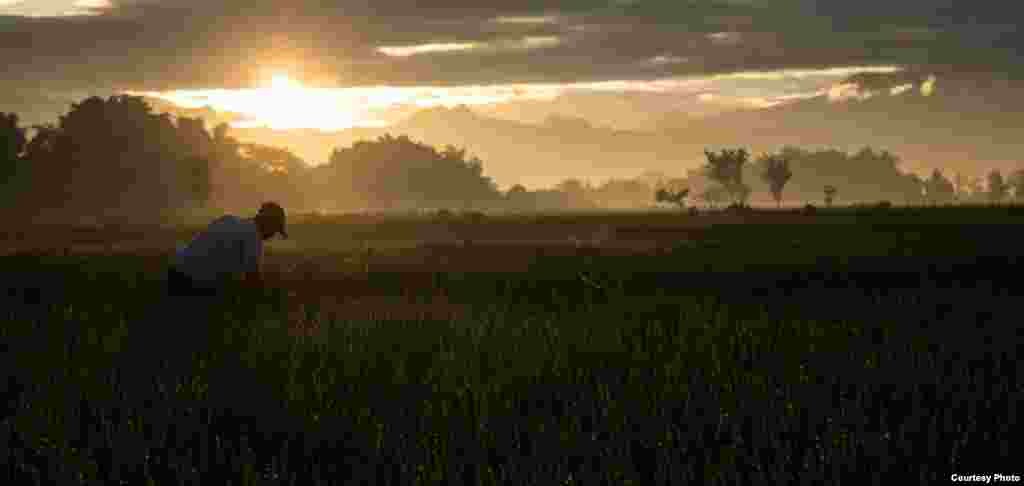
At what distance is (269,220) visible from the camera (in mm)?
11766

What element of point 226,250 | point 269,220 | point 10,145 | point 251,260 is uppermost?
point 10,145

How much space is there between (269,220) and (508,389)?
5.84m

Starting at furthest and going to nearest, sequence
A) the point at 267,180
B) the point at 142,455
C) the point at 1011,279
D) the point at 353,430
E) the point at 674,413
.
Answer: the point at 267,180 < the point at 1011,279 < the point at 674,413 < the point at 353,430 < the point at 142,455

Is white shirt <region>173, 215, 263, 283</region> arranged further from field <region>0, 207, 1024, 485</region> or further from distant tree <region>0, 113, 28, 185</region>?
distant tree <region>0, 113, 28, 185</region>

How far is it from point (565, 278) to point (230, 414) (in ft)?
41.4

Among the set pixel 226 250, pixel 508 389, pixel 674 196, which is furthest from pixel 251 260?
pixel 674 196

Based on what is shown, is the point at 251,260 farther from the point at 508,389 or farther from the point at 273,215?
the point at 508,389

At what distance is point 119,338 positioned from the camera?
30.8ft

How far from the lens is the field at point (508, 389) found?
511cm

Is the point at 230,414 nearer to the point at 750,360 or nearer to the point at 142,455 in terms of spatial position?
the point at 142,455

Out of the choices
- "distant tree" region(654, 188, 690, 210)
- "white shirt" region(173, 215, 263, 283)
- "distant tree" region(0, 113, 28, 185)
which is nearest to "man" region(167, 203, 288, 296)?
"white shirt" region(173, 215, 263, 283)

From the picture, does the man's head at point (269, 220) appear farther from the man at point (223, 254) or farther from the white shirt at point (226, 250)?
the white shirt at point (226, 250)

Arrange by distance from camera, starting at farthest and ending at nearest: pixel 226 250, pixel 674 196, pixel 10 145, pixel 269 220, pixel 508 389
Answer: pixel 674 196 < pixel 10 145 < pixel 269 220 < pixel 226 250 < pixel 508 389

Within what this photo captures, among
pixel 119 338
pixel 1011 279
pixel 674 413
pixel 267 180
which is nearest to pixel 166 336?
pixel 119 338
